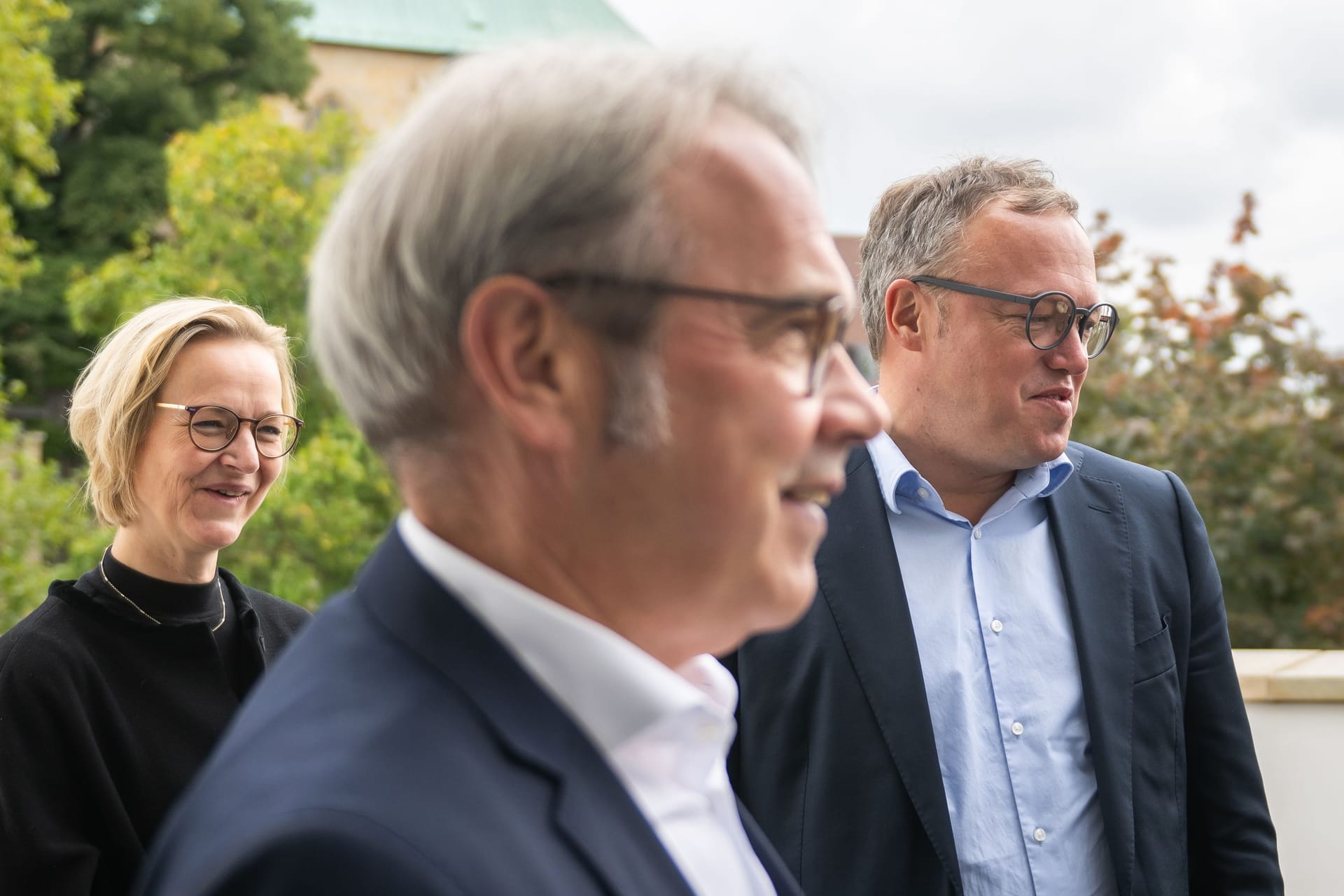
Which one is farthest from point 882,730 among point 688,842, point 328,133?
point 328,133

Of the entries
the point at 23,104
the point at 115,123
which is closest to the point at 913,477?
the point at 23,104

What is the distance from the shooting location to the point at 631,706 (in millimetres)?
1202

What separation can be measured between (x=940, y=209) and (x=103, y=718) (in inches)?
83.1

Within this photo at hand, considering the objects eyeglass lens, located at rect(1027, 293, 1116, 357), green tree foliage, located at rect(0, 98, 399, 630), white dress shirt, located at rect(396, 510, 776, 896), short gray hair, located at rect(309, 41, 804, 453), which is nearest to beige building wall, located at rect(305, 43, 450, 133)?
green tree foliage, located at rect(0, 98, 399, 630)

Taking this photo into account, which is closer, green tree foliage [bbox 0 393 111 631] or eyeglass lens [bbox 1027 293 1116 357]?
eyeglass lens [bbox 1027 293 1116 357]

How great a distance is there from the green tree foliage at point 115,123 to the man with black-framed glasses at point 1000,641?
26.4 m

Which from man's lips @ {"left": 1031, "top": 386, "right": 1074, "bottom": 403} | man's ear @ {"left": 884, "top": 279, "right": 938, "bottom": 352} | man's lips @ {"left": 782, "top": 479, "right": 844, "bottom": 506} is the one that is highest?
man's lips @ {"left": 782, "top": 479, "right": 844, "bottom": 506}

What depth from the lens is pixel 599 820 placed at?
1.10 metres

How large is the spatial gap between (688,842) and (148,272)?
17739mm

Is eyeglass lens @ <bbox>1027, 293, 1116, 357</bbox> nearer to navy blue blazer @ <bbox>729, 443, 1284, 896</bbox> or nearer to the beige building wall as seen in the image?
navy blue blazer @ <bbox>729, 443, 1284, 896</bbox>

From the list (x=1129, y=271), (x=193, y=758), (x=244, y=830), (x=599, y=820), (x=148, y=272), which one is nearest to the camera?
(x=244, y=830)

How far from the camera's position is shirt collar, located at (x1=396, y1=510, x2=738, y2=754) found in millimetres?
1168

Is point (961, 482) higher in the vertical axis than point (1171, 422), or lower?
higher

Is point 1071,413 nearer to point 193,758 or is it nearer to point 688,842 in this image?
point 688,842
